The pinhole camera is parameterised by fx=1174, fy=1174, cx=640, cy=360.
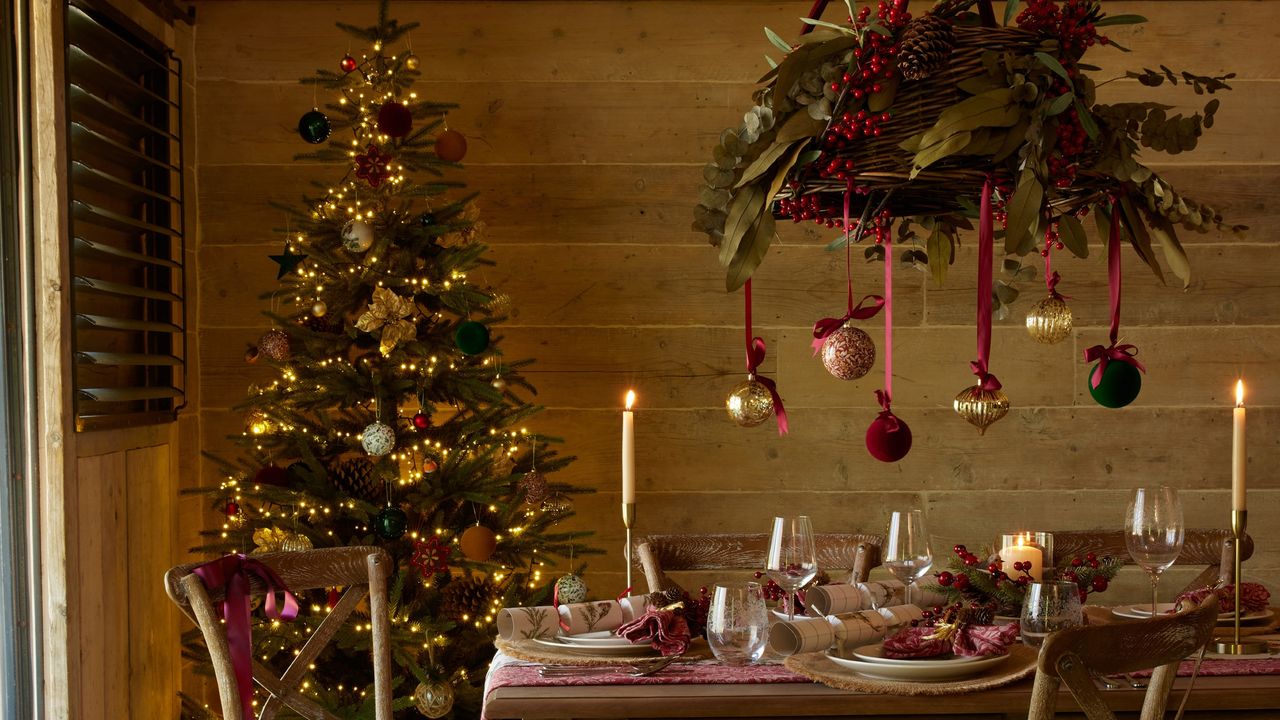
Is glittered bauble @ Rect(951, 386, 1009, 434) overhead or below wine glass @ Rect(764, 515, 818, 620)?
overhead

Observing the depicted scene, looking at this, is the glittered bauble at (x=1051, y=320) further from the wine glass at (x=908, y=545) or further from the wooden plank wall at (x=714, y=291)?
the wooden plank wall at (x=714, y=291)

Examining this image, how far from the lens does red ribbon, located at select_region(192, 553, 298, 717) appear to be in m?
1.67

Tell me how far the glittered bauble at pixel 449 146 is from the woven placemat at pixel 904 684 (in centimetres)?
171

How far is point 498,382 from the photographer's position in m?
2.88

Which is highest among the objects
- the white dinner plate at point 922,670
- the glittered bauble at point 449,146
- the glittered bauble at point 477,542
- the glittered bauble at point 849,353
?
the glittered bauble at point 449,146

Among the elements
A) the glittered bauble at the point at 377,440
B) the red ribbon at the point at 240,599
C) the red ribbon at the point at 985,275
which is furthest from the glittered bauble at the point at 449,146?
the red ribbon at the point at 985,275

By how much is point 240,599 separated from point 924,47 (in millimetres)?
1213

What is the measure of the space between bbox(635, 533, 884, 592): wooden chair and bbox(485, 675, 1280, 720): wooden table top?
2.60 feet

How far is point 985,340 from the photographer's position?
1.39 metres

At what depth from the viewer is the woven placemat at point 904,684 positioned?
1.48m

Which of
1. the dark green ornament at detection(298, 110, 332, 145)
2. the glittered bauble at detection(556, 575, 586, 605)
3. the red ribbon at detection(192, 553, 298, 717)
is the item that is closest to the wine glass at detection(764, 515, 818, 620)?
the red ribbon at detection(192, 553, 298, 717)

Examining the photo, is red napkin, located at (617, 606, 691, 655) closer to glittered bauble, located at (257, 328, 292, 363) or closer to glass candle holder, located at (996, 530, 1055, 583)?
glass candle holder, located at (996, 530, 1055, 583)

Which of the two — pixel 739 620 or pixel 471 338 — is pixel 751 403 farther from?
pixel 471 338

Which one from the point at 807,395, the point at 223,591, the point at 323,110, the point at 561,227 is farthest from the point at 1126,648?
the point at 323,110
